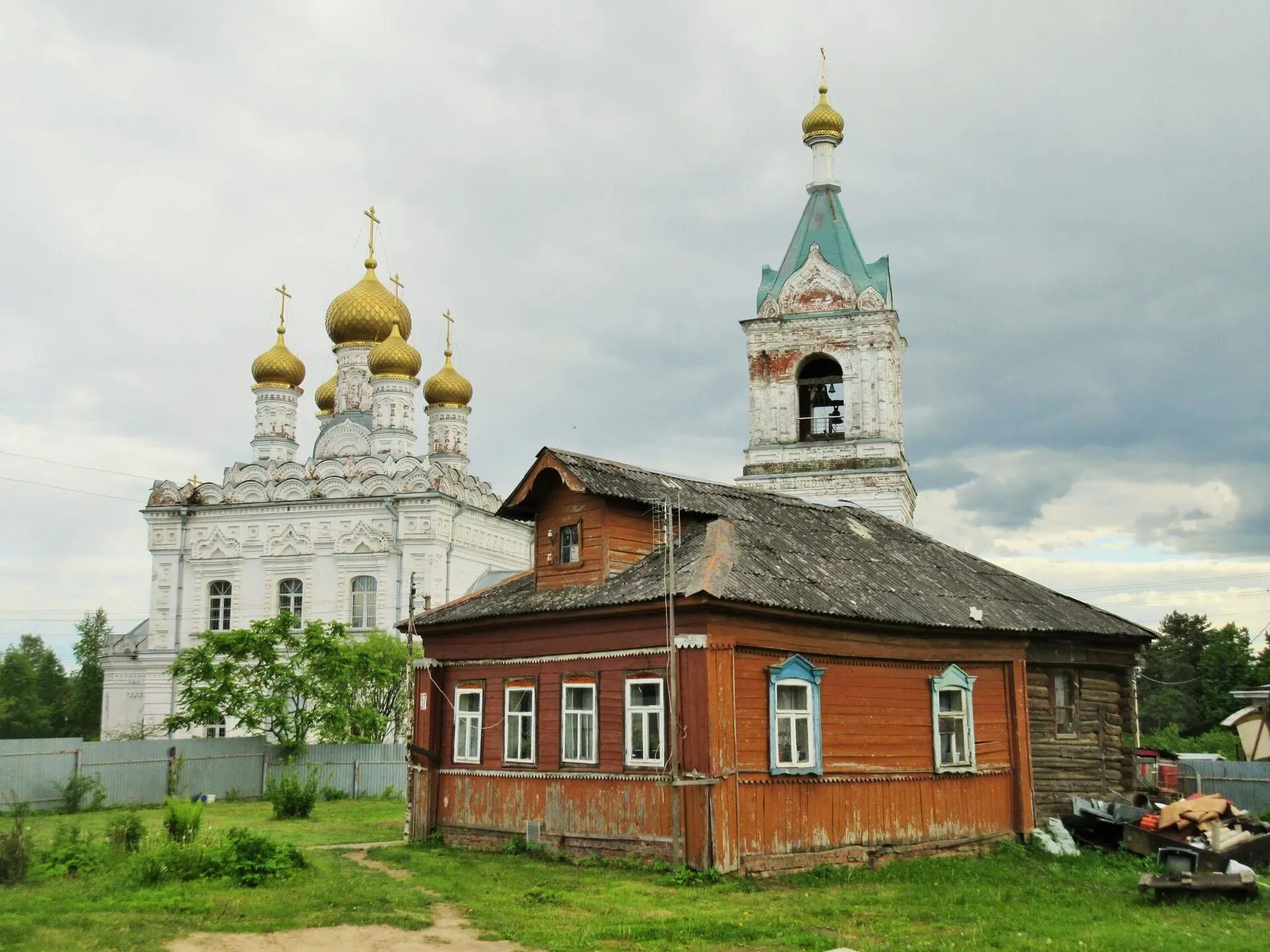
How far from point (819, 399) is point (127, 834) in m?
27.5

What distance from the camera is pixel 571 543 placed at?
1856cm

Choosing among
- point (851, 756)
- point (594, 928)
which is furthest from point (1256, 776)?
point (594, 928)

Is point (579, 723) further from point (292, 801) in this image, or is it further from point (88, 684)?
Result: point (88, 684)

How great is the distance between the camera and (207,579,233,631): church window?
1779 inches

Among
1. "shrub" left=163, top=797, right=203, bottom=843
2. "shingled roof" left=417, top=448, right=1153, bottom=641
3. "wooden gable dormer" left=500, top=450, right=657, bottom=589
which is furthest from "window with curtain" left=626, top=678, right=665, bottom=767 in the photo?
"shrub" left=163, top=797, right=203, bottom=843

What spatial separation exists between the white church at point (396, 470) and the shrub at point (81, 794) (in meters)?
14.6

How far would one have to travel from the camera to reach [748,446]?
37562 mm

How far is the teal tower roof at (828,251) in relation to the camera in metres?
38.7

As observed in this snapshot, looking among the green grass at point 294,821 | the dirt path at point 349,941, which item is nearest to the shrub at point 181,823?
the green grass at point 294,821

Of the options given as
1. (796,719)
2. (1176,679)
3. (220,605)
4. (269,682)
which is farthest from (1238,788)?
(1176,679)

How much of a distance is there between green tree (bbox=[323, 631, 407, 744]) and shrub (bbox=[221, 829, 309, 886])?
1776 cm

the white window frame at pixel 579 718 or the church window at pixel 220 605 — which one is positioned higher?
the church window at pixel 220 605

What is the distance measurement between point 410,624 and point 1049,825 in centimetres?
1022

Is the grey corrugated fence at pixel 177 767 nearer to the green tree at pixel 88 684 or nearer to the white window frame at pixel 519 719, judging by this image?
the white window frame at pixel 519 719
